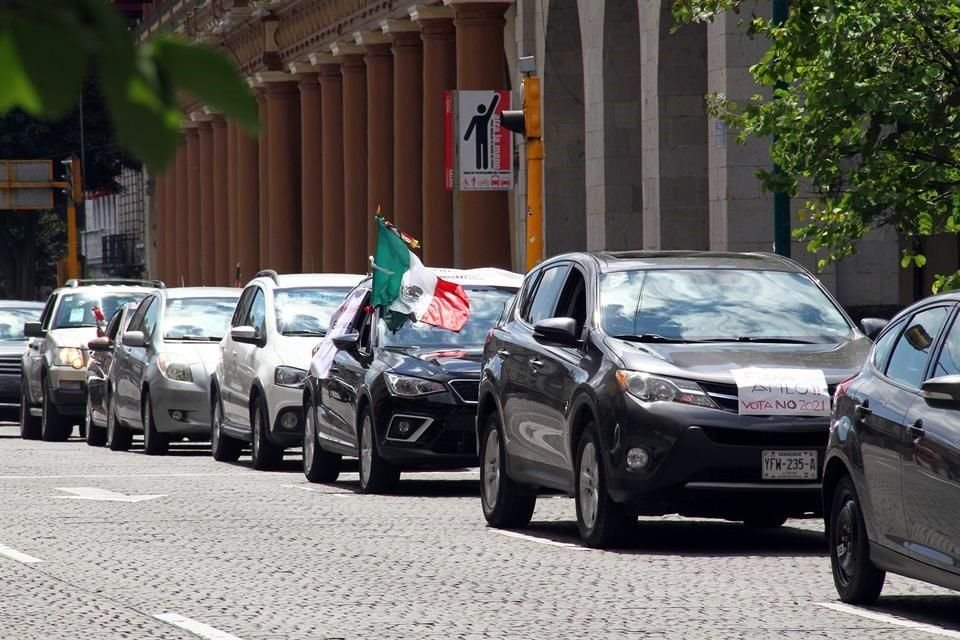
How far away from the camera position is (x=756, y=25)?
17.6 meters

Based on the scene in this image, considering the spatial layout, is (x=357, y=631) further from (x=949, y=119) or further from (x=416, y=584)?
(x=949, y=119)

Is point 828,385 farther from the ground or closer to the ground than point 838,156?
closer to the ground

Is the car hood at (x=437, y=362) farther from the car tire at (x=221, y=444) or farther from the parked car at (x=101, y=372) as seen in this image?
the parked car at (x=101, y=372)

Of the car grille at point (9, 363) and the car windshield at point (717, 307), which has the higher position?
the car windshield at point (717, 307)

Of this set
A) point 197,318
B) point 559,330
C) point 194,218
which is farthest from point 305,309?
point 194,218

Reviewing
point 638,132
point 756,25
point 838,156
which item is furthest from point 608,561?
point 638,132

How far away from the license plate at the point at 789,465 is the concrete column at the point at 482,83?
99.5 feet

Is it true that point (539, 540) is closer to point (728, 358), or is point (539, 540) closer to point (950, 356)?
point (728, 358)

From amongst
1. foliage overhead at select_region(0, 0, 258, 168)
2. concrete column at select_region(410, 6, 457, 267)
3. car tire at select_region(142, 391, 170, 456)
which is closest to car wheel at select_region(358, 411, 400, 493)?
car tire at select_region(142, 391, 170, 456)

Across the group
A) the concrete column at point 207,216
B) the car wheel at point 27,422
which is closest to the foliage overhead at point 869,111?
the car wheel at point 27,422

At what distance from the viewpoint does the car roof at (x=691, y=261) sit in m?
13.1

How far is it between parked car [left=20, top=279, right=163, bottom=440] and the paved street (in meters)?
12.2

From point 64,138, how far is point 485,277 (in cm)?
5849

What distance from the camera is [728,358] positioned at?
1191cm
